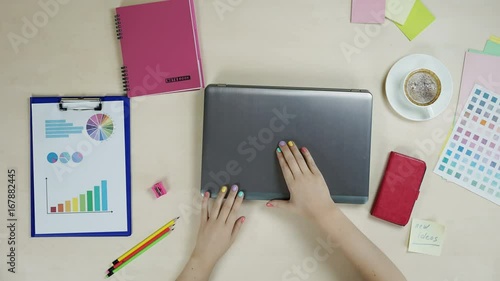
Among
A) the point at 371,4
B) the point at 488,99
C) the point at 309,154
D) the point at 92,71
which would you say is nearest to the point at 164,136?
the point at 92,71

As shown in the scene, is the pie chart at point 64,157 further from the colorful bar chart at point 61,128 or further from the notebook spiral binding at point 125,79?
the notebook spiral binding at point 125,79

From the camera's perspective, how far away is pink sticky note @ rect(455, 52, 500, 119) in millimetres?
912

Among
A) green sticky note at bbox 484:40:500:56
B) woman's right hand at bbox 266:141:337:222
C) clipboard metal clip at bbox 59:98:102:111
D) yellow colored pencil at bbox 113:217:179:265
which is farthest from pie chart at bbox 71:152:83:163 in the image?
green sticky note at bbox 484:40:500:56

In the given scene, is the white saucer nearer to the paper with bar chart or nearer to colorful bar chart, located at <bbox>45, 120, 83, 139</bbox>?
the paper with bar chart

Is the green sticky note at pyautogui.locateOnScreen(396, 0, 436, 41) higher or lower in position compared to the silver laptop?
higher

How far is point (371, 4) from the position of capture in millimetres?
900

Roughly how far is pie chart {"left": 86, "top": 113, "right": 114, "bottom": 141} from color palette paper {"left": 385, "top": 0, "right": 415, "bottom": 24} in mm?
695

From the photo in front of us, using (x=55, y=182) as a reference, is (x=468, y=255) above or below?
below

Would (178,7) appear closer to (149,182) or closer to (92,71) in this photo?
(92,71)

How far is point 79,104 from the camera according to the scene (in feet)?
3.00

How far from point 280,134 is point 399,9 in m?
0.40

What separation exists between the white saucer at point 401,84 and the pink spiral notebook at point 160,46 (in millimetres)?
443

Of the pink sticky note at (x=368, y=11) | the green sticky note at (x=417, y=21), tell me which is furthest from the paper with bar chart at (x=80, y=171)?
the green sticky note at (x=417, y=21)

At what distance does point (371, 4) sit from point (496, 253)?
2.16 ft
